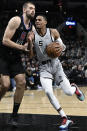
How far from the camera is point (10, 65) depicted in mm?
4797

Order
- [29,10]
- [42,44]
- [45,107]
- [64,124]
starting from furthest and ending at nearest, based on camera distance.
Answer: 1. [45,107]
2. [42,44]
3. [29,10]
4. [64,124]

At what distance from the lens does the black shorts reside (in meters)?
4.77

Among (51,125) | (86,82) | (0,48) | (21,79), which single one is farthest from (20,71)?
(86,82)

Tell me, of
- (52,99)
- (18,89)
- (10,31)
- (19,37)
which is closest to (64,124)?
(52,99)

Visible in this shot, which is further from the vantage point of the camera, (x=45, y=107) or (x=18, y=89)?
(x=45, y=107)

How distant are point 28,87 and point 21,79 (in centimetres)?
791

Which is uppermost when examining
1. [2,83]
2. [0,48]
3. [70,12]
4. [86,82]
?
[0,48]

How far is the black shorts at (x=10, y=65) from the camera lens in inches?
188

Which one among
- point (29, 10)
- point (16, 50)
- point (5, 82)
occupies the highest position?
point (29, 10)

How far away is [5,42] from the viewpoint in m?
4.61

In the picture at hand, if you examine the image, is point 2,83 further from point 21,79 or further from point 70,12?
point 70,12

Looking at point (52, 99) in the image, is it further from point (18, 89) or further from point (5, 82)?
point (5, 82)

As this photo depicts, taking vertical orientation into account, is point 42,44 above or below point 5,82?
above

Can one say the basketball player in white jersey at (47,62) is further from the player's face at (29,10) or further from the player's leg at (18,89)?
the player's leg at (18,89)
